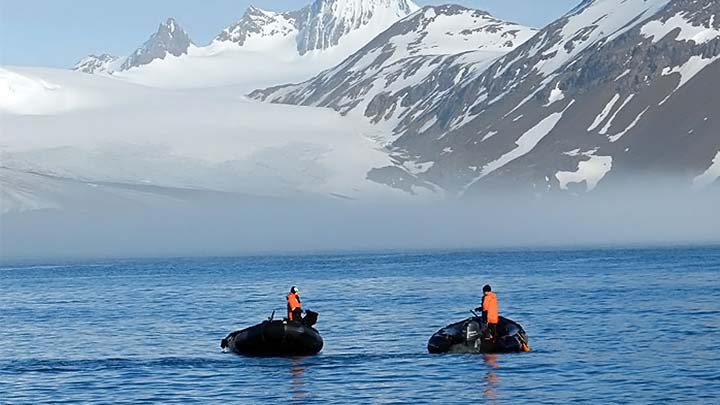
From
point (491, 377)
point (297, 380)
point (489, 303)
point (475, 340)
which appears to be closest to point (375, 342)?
point (475, 340)

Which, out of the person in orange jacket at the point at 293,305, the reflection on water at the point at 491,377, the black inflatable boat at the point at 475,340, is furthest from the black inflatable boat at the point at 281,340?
the reflection on water at the point at 491,377

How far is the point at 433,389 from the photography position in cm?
4962

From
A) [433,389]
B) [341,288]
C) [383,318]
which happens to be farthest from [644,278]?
[433,389]

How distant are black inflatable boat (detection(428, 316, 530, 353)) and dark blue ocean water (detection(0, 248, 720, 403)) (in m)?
0.72

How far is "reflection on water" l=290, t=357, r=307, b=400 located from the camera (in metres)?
49.4

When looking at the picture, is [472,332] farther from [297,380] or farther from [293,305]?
[297,380]

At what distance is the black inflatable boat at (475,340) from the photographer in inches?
2338

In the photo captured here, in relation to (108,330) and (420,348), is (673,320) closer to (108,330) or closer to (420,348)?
(420,348)

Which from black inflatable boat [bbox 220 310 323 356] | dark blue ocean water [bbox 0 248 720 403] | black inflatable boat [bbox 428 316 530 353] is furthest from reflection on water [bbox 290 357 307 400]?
black inflatable boat [bbox 428 316 530 353]

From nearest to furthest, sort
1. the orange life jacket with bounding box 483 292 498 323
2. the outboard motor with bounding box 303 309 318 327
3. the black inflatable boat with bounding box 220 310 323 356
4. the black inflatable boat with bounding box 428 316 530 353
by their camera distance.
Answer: the orange life jacket with bounding box 483 292 498 323
the black inflatable boat with bounding box 428 316 530 353
the black inflatable boat with bounding box 220 310 323 356
the outboard motor with bounding box 303 309 318 327

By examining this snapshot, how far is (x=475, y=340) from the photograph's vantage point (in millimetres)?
59281

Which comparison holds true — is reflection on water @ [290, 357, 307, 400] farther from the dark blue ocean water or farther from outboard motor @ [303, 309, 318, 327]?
outboard motor @ [303, 309, 318, 327]

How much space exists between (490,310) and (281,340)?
9.02 meters

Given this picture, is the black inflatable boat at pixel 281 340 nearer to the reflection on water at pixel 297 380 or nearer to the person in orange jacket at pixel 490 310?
the reflection on water at pixel 297 380
